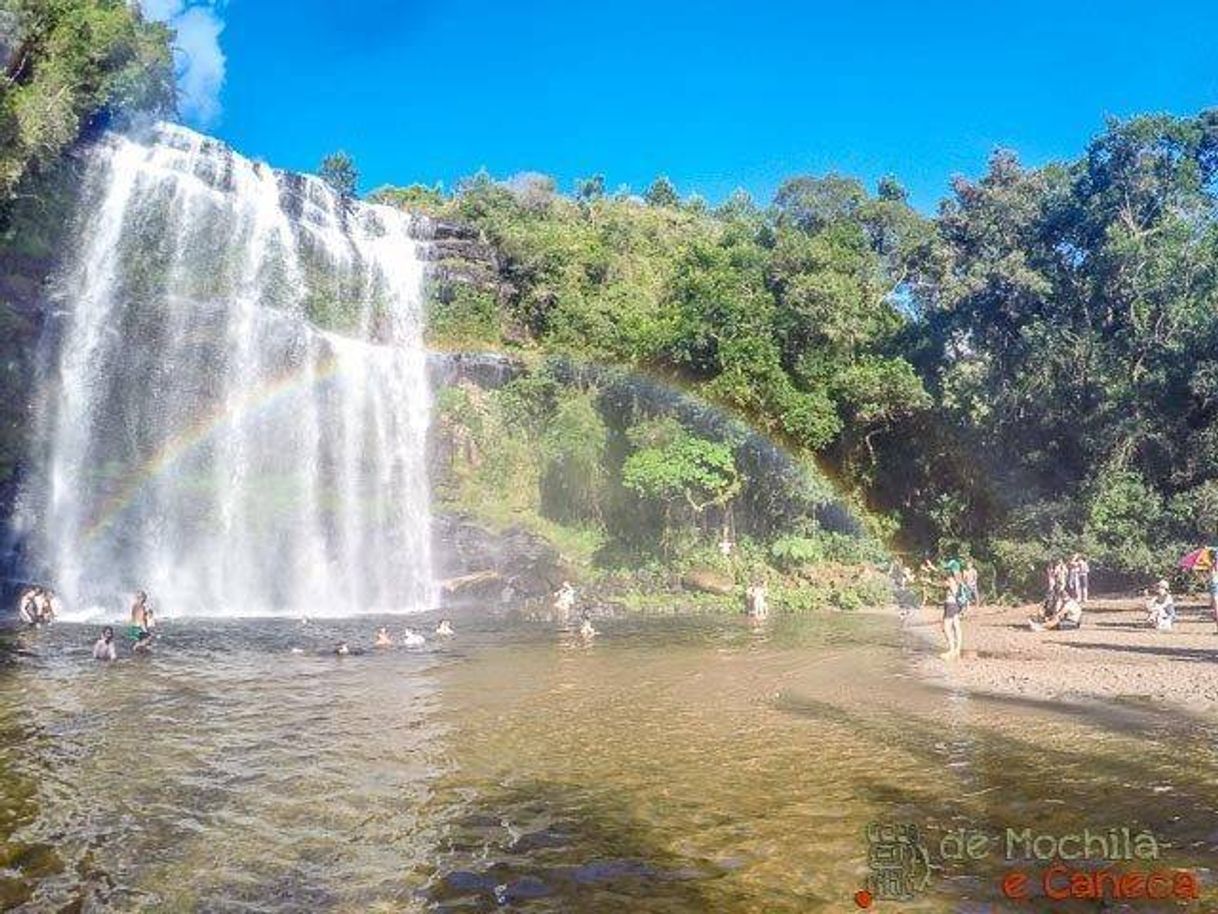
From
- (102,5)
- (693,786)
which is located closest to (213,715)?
(693,786)

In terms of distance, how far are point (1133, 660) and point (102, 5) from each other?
3640 centimetres

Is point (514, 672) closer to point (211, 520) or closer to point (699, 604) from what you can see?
point (699, 604)

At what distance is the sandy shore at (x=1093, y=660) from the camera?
12266mm

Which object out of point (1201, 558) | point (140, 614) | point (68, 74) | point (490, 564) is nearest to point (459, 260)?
point (490, 564)

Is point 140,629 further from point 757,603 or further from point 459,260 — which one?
point 459,260

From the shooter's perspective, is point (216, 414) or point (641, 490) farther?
point (641, 490)

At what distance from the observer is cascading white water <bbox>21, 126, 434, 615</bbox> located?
91.9ft

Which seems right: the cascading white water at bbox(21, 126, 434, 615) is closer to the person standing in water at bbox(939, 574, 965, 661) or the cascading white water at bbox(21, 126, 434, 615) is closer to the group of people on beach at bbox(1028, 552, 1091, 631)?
the person standing in water at bbox(939, 574, 965, 661)

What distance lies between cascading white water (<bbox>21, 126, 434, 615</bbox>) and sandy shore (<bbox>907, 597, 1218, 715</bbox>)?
1783 centimetres

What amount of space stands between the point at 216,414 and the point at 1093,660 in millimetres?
26786

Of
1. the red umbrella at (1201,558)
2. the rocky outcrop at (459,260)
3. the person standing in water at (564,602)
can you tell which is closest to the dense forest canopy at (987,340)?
the rocky outcrop at (459,260)

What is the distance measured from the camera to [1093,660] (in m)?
15.2

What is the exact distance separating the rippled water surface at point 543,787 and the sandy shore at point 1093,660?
4.03 feet

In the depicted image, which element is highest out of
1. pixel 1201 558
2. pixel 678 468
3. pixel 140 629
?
pixel 678 468
